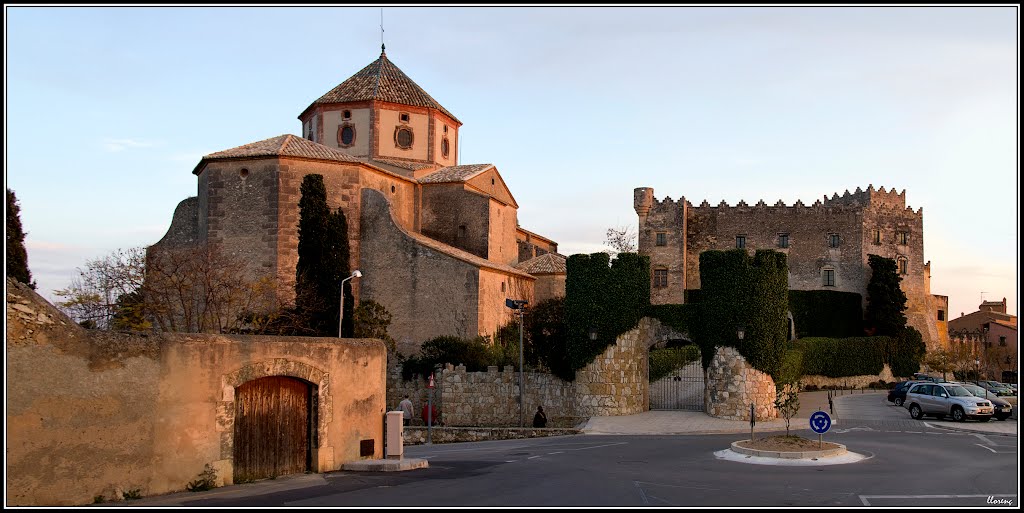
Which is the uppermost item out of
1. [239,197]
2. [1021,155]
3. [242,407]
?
[239,197]

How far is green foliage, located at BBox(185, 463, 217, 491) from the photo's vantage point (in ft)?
45.1

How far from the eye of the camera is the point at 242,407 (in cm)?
1470

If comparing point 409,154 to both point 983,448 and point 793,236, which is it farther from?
point 983,448

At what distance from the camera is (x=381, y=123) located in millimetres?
45938

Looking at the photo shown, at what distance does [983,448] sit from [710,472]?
27.7 ft

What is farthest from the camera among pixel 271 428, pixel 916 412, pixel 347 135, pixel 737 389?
pixel 347 135

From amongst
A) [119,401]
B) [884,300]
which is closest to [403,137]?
[884,300]

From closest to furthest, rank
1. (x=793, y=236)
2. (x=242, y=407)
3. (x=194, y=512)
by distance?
(x=194, y=512) → (x=242, y=407) → (x=793, y=236)

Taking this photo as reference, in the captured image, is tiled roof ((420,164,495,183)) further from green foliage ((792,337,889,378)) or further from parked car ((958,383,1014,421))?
parked car ((958,383,1014,421))

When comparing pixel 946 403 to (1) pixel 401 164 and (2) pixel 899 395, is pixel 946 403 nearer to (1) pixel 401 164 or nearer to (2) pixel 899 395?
(2) pixel 899 395

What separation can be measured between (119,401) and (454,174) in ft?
109

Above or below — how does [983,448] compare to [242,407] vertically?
below

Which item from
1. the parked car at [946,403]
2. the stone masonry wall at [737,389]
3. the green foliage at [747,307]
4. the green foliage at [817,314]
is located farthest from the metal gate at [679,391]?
the green foliage at [817,314]

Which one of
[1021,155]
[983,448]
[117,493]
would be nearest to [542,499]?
[117,493]
